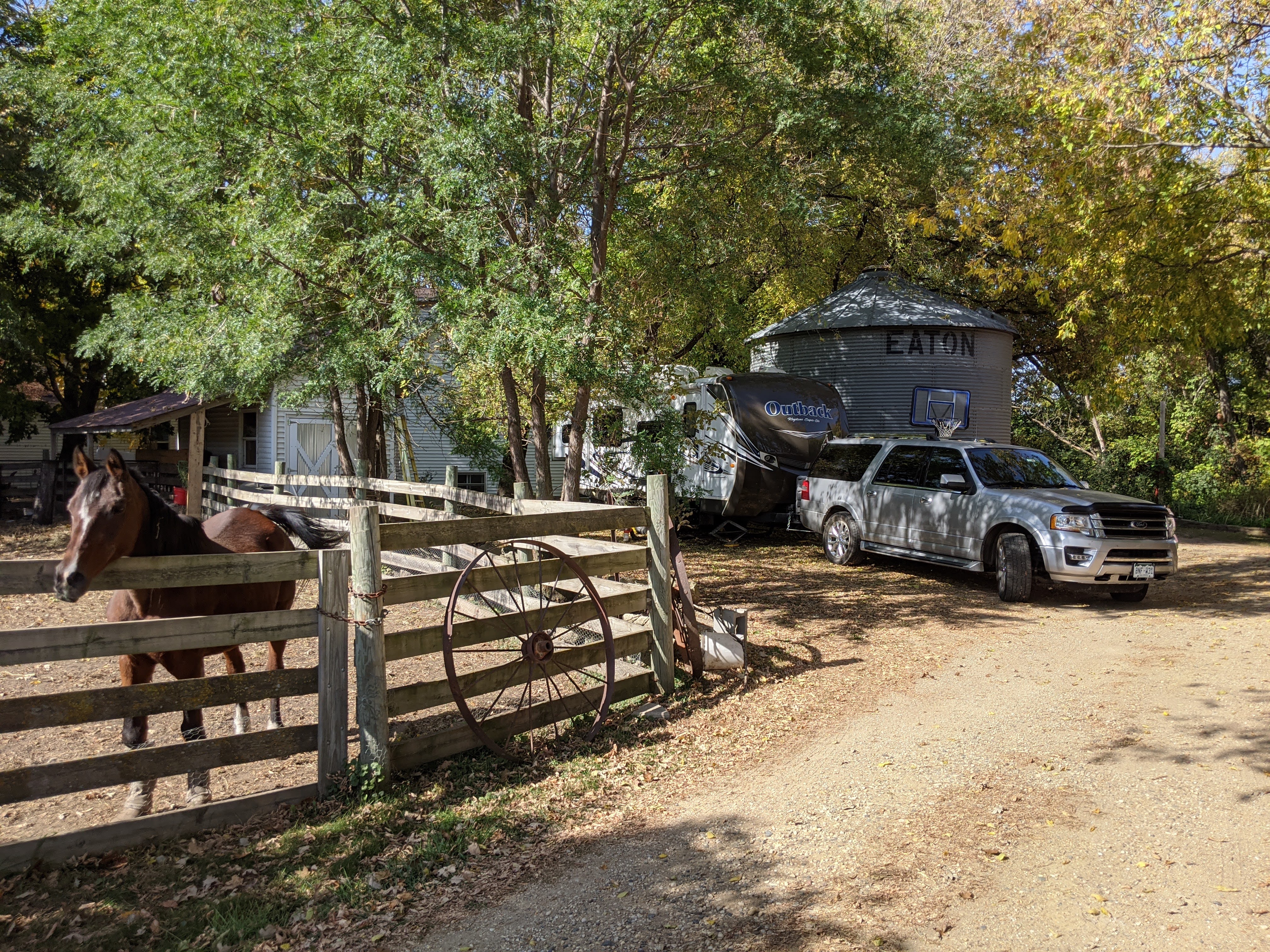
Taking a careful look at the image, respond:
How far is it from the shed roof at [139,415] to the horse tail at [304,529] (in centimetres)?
808

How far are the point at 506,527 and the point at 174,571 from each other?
2184 mm

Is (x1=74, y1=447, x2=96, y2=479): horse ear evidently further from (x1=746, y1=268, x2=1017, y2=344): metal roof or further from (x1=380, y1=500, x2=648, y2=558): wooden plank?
(x1=746, y1=268, x2=1017, y2=344): metal roof

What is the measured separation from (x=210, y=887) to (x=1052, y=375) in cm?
2486

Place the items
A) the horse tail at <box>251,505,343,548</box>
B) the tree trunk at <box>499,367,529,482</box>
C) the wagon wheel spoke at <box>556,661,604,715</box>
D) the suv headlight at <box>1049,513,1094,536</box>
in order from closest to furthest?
the wagon wheel spoke at <box>556,661,604,715</box>
the horse tail at <box>251,505,343,548</box>
the suv headlight at <box>1049,513,1094,536</box>
the tree trunk at <box>499,367,529,482</box>

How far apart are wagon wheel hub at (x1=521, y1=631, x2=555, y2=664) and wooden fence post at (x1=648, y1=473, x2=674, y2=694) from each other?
123cm

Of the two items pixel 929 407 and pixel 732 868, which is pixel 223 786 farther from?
pixel 929 407

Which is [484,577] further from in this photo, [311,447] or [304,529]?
[311,447]

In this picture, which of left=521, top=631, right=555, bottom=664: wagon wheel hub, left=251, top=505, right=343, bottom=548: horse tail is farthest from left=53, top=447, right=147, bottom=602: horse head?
left=521, top=631, right=555, bottom=664: wagon wheel hub

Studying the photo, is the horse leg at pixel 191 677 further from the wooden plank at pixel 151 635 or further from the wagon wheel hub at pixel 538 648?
the wagon wheel hub at pixel 538 648

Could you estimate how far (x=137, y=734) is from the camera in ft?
16.7

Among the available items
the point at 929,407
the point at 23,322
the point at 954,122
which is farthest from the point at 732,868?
the point at 23,322

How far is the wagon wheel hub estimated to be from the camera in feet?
20.2

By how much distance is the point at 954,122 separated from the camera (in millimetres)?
19109

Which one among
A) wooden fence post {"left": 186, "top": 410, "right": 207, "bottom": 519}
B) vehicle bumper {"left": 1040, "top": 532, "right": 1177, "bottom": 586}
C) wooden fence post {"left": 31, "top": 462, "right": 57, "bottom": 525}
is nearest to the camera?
vehicle bumper {"left": 1040, "top": 532, "right": 1177, "bottom": 586}
